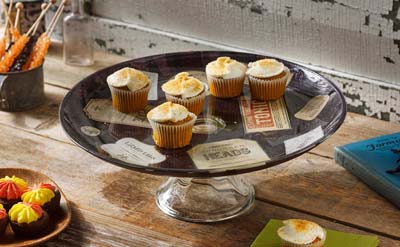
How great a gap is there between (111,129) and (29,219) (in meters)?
0.24

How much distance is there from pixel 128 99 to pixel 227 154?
0.24 meters

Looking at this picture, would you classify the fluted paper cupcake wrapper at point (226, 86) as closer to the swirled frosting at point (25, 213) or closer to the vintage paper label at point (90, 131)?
the vintage paper label at point (90, 131)

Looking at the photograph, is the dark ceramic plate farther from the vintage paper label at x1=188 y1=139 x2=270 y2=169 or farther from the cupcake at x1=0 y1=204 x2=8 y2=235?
the cupcake at x1=0 y1=204 x2=8 y2=235

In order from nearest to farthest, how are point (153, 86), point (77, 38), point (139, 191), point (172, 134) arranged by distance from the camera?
1. point (172, 134)
2. point (139, 191)
3. point (153, 86)
4. point (77, 38)

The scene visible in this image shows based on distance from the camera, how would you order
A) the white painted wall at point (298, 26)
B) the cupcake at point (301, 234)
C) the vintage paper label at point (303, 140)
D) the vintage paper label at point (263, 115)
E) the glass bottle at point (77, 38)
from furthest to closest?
1. the glass bottle at point (77, 38)
2. the white painted wall at point (298, 26)
3. the vintage paper label at point (263, 115)
4. the vintage paper label at point (303, 140)
5. the cupcake at point (301, 234)

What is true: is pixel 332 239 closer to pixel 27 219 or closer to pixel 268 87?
pixel 268 87

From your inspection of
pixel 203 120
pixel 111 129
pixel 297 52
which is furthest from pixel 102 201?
pixel 297 52

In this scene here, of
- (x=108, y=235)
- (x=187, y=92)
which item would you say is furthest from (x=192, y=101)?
(x=108, y=235)

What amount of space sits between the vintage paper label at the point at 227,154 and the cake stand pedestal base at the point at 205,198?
3.2 inches

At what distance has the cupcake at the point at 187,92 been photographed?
1.43m

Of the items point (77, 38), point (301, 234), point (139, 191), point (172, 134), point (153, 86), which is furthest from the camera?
point (77, 38)

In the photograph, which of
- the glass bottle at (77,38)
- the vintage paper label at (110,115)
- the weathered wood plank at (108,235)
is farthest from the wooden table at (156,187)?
the glass bottle at (77,38)

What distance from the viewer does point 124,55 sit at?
2.02 meters

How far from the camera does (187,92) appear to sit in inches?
56.2
